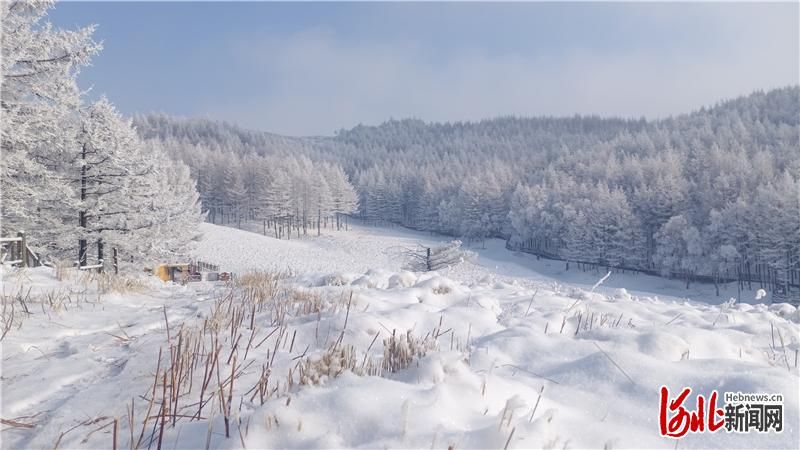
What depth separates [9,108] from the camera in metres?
11.3

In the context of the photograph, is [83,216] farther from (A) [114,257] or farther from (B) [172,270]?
(B) [172,270]

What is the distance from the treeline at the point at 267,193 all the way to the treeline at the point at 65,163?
52145mm

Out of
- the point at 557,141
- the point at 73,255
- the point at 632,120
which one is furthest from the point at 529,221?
the point at 632,120

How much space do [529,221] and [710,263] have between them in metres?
28.4

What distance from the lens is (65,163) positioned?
54.2 feet

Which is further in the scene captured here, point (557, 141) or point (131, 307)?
point (557, 141)

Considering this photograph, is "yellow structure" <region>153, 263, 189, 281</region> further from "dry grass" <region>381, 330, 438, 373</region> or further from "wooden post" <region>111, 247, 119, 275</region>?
"dry grass" <region>381, 330, 438, 373</region>

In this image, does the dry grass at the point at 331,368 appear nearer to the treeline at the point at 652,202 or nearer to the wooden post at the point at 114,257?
the wooden post at the point at 114,257

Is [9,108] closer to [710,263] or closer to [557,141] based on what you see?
[710,263]

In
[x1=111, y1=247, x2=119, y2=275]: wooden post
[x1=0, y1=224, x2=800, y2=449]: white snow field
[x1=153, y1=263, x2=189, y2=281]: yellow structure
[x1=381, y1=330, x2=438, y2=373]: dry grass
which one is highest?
[x1=381, y1=330, x2=438, y2=373]: dry grass

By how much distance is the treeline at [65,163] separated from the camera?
451 inches

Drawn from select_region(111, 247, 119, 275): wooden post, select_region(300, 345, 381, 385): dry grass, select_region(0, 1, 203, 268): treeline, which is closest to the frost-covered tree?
select_region(0, 1, 203, 268): treeline

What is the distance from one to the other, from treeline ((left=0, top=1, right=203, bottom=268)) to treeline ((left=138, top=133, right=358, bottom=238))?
52.1 metres

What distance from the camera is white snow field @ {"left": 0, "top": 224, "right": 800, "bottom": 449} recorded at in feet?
5.34
